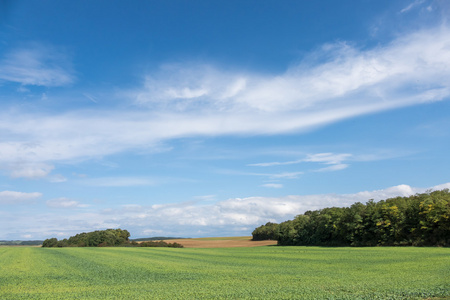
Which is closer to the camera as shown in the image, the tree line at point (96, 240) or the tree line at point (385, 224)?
the tree line at point (385, 224)

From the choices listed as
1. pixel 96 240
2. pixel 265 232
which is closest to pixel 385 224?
pixel 265 232

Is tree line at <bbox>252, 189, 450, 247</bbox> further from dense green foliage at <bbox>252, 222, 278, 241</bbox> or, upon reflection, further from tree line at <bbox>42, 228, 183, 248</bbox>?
tree line at <bbox>42, 228, 183, 248</bbox>

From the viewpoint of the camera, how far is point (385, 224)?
72.6 m

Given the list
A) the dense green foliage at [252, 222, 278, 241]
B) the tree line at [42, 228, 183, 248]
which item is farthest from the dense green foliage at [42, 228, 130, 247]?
the dense green foliage at [252, 222, 278, 241]

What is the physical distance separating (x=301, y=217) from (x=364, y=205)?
2461 cm

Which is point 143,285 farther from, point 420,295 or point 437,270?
point 437,270

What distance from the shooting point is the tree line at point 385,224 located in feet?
207

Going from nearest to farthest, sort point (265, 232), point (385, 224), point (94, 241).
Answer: point (385, 224), point (94, 241), point (265, 232)

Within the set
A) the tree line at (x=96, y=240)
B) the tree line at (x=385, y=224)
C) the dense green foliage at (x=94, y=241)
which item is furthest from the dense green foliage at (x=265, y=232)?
the dense green foliage at (x=94, y=241)

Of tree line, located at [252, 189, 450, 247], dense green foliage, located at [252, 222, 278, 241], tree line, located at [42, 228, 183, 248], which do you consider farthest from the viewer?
dense green foliage, located at [252, 222, 278, 241]

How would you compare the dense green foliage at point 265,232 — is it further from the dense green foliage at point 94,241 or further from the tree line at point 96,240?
the dense green foliage at point 94,241

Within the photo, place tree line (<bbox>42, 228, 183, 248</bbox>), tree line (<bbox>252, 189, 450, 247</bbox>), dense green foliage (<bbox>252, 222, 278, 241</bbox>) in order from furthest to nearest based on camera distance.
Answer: dense green foliage (<bbox>252, 222, 278, 241</bbox>) → tree line (<bbox>42, 228, 183, 248</bbox>) → tree line (<bbox>252, 189, 450, 247</bbox>)

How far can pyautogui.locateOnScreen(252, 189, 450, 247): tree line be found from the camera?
63.1m

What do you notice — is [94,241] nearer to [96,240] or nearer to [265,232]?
[96,240]
